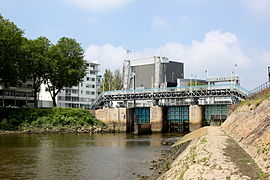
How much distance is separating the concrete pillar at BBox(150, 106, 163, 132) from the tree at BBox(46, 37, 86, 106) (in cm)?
2470

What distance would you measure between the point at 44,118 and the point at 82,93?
2008 inches

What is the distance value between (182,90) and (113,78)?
57.8 m

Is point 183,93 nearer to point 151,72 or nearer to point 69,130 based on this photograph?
point 69,130

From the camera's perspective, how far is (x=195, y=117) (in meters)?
77.6

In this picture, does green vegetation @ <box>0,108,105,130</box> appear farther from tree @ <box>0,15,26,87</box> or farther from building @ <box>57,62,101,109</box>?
building @ <box>57,62,101,109</box>

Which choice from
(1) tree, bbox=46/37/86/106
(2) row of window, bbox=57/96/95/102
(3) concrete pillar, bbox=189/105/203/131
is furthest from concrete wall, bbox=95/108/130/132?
(2) row of window, bbox=57/96/95/102

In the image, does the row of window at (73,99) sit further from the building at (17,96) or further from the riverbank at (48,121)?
the riverbank at (48,121)

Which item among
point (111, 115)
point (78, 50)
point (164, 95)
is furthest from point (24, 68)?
point (164, 95)

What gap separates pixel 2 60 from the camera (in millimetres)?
77062

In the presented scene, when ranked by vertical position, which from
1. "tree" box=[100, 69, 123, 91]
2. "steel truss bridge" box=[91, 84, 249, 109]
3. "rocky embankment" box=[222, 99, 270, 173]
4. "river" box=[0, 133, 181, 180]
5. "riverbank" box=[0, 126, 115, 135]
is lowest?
"river" box=[0, 133, 181, 180]

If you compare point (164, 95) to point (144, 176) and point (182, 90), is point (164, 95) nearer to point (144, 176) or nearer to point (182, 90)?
point (182, 90)

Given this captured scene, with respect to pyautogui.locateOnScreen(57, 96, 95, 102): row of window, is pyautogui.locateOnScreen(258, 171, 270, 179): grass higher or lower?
lower

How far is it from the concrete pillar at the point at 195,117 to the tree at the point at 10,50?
43217 mm

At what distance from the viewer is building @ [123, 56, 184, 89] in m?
137
